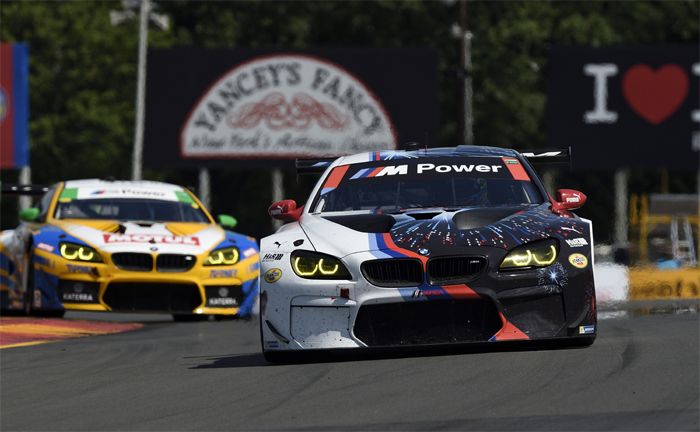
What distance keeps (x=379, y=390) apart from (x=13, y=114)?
91.2ft

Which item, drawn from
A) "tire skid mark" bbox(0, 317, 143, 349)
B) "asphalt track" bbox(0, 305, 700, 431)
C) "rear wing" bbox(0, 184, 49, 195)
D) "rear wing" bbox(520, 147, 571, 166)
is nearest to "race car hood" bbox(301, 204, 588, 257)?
"asphalt track" bbox(0, 305, 700, 431)

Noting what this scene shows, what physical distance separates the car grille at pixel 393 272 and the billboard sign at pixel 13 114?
1045 inches

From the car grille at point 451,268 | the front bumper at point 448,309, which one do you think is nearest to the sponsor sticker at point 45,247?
the front bumper at point 448,309

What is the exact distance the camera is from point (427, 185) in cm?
1087

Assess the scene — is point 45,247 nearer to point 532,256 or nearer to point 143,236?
point 143,236

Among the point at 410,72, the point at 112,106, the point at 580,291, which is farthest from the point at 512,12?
the point at 580,291

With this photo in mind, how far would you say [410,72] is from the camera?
34.9 metres

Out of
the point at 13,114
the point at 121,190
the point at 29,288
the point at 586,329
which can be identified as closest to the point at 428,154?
the point at 586,329

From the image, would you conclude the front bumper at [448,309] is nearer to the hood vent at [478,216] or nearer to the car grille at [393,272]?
the car grille at [393,272]

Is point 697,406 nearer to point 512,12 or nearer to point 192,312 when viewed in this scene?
point 192,312

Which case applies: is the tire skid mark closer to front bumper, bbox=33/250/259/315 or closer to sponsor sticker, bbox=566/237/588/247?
front bumper, bbox=33/250/259/315

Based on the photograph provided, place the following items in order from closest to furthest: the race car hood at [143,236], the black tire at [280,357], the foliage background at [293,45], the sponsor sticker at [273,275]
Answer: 1. the sponsor sticker at [273,275]
2. the black tire at [280,357]
3. the race car hood at [143,236]
4. the foliage background at [293,45]

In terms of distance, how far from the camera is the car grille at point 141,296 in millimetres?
15296

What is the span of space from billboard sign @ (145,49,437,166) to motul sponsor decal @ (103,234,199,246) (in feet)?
62.2
